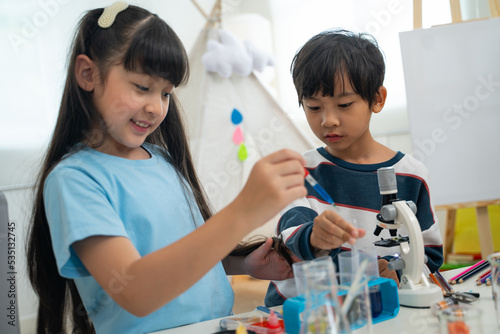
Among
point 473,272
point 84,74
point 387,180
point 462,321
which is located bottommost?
point 473,272

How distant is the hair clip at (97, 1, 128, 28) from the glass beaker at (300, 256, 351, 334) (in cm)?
55

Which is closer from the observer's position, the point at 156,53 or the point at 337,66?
the point at 156,53

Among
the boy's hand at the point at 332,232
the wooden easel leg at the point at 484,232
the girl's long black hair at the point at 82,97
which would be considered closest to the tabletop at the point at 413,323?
the boy's hand at the point at 332,232

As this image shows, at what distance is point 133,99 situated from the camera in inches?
31.8

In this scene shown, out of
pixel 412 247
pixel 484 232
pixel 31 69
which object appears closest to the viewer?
pixel 412 247

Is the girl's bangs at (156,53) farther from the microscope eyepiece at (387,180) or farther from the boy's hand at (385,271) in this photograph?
the boy's hand at (385,271)

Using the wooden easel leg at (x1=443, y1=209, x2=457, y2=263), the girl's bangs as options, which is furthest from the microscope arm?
the wooden easel leg at (x1=443, y1=209, x2=457, y2=263)

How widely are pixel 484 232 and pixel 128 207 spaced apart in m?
1.76

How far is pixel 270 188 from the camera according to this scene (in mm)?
627

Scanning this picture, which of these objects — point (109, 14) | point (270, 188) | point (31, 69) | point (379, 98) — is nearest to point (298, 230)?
point (270, 188)

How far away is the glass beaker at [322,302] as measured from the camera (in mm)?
565

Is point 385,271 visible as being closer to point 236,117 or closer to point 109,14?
point 109,14

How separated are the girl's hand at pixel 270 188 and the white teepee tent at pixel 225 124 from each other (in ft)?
6.31

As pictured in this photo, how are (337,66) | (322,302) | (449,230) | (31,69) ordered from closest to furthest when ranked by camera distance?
(322,302) < (337,66) < (31,69) < (449,230)
